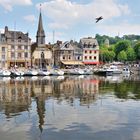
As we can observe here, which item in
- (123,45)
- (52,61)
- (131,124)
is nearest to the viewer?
(131,124)

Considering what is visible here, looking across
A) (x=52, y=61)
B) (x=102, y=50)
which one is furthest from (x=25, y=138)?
(x=102, y=50)

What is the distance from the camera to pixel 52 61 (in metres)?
124

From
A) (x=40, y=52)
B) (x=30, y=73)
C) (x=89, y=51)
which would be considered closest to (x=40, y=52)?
(x=40, y=52)

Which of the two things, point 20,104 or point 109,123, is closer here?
point 109,123

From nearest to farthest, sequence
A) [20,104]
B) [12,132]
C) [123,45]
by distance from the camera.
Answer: [12,132] < [20,104] < [123,45]

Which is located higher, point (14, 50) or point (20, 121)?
point (14, 50)

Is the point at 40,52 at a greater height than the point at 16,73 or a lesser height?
greater

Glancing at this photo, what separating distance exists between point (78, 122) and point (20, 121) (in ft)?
13.3

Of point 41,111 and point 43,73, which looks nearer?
point 41,111

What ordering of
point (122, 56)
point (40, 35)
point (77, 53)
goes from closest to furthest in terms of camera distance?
point (40, 35)
point (77, 53)
point (122, 56)

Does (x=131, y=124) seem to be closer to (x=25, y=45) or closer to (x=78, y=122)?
(x=78, y=122)

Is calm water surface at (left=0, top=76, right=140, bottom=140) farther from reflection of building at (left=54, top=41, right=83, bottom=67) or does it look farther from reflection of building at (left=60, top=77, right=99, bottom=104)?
reflection of building at (left=54, top=41, right=83, bottom=67)

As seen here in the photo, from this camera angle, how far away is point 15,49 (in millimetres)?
114688

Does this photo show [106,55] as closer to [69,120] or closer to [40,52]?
[40,52]
